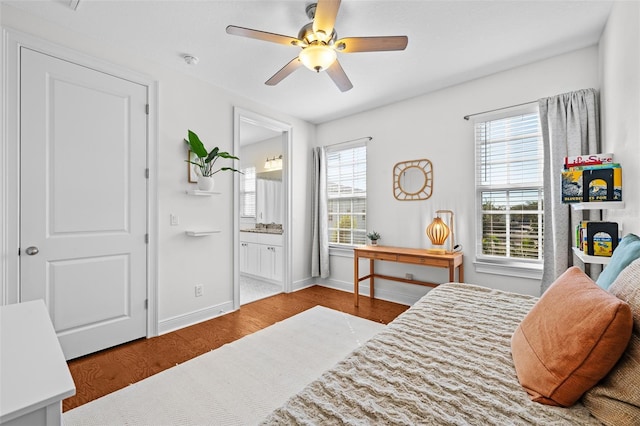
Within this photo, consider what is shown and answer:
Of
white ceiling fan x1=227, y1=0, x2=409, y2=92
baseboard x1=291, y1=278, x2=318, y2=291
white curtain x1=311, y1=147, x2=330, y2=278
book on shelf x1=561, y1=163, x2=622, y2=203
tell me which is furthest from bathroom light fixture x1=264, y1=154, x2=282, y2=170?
book on shelf x1=561, y1=163, x2=622, y2=203

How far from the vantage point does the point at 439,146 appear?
3.40m

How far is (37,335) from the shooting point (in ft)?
3.43

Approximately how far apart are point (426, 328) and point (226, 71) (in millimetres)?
2949

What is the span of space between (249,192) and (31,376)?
5.23 meters

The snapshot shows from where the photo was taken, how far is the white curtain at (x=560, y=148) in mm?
2414

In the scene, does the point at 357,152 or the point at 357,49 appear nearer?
the point at 357,49

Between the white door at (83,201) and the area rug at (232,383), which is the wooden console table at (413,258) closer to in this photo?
the area rug at (232,383)

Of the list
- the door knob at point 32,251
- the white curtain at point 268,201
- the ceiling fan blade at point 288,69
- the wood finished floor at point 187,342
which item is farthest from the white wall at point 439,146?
the door knob at point 32,251

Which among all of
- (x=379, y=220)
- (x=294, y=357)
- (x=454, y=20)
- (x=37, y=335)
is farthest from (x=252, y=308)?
(x=454, y=20)

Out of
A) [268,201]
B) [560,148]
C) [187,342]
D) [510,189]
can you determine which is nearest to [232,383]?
[187,342]

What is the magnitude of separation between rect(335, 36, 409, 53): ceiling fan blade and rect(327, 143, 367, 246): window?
7.06ft

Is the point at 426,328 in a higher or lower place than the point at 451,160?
lower

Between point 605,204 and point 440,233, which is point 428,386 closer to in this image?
point 605,204

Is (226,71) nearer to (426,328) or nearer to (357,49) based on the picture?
(357,49)
